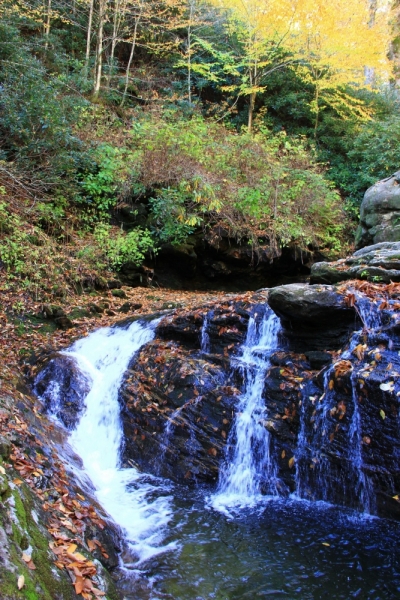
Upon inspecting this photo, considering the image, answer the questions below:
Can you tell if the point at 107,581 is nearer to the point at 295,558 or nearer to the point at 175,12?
the point at 295,558

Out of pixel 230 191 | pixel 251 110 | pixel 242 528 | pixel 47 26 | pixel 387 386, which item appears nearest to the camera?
pixel 242 528

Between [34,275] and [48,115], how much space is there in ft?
13.6

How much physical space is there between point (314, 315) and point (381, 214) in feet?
20.3

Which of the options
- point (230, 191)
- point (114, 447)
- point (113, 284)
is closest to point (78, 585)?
point (114, 447)

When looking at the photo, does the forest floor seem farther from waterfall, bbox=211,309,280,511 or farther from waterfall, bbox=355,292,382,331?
waterfall, bbox=355,292,382,331

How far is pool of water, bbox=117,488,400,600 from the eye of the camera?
3846 mm

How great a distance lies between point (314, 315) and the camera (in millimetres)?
6219

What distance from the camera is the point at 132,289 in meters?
11.3

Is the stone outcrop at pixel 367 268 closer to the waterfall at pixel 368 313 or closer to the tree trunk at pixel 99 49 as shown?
the waterfall at pixel 368 313

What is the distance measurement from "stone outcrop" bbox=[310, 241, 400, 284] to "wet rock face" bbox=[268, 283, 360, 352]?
1076 mm

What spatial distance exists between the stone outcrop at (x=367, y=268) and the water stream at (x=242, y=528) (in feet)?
5.09

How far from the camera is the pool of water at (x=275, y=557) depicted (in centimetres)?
385

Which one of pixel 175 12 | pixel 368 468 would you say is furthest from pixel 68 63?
pixel 368 468

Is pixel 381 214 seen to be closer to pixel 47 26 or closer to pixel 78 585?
pixel 78 585
